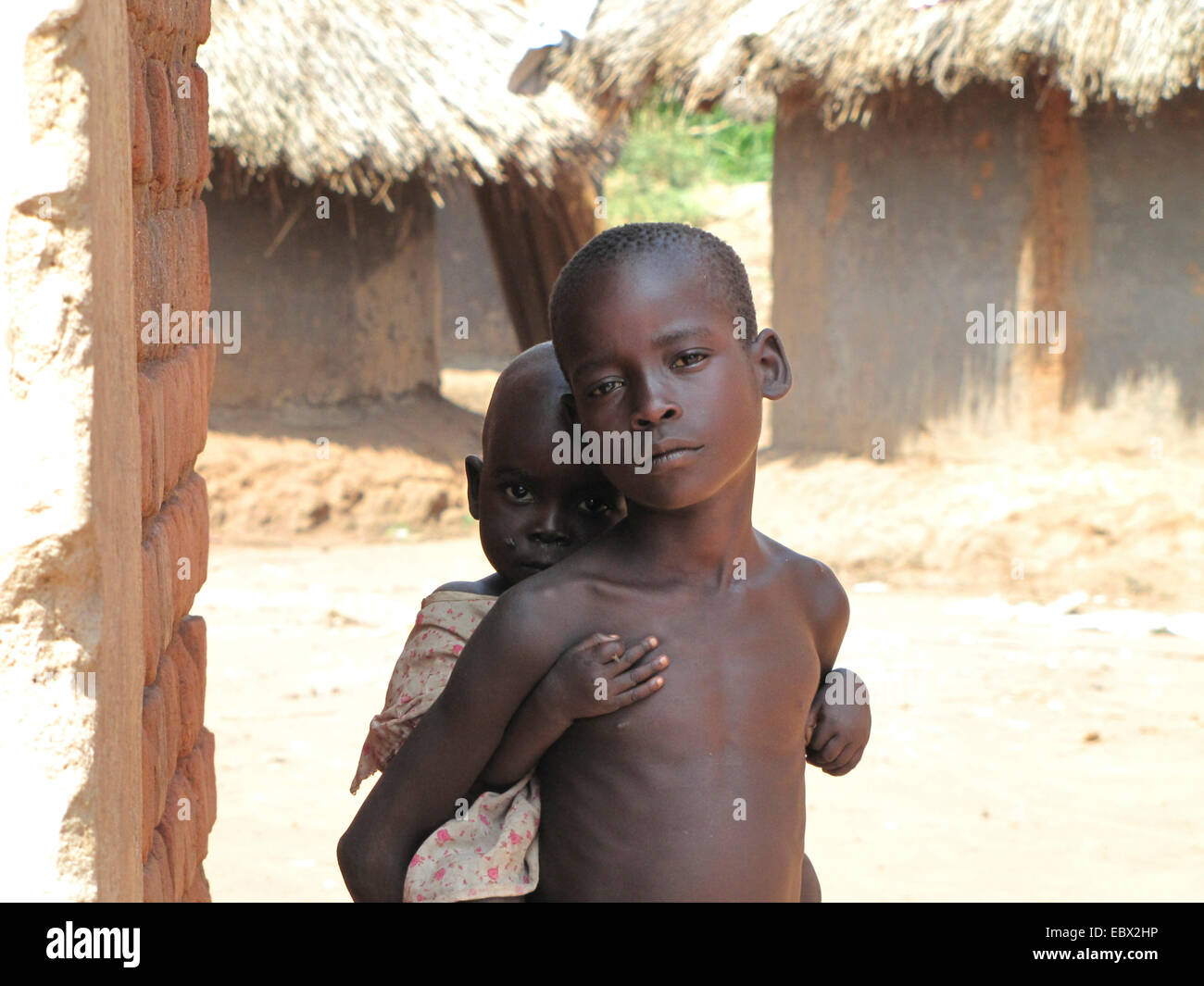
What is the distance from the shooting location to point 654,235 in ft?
4.96

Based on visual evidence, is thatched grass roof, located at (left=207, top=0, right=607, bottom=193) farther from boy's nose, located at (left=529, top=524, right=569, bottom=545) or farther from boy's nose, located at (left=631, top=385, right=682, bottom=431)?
boy's nose, located at (left=631, top=385, right=682, bottom=431)

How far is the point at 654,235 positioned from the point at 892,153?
6.91 meters

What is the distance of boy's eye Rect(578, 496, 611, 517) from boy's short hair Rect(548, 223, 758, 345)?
0.21 metres

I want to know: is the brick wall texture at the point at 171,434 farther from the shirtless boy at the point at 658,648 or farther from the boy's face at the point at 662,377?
the boy's face at the point at 662,377

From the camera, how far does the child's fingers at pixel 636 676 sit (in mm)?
1434

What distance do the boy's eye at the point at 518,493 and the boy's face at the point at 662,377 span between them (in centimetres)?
Answer: 17

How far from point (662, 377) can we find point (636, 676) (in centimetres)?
31

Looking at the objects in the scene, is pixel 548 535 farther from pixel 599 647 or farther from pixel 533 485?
pixel 599 647

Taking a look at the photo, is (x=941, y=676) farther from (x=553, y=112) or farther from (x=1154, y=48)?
(x=553, y=112)

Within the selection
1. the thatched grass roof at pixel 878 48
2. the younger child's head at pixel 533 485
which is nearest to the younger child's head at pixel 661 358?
the younger child's head at pixel 533 485

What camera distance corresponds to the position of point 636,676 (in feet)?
4.74

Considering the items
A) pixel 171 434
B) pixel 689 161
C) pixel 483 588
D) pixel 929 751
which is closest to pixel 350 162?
pixel 929 751

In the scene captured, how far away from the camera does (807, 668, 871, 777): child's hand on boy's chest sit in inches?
64.3
